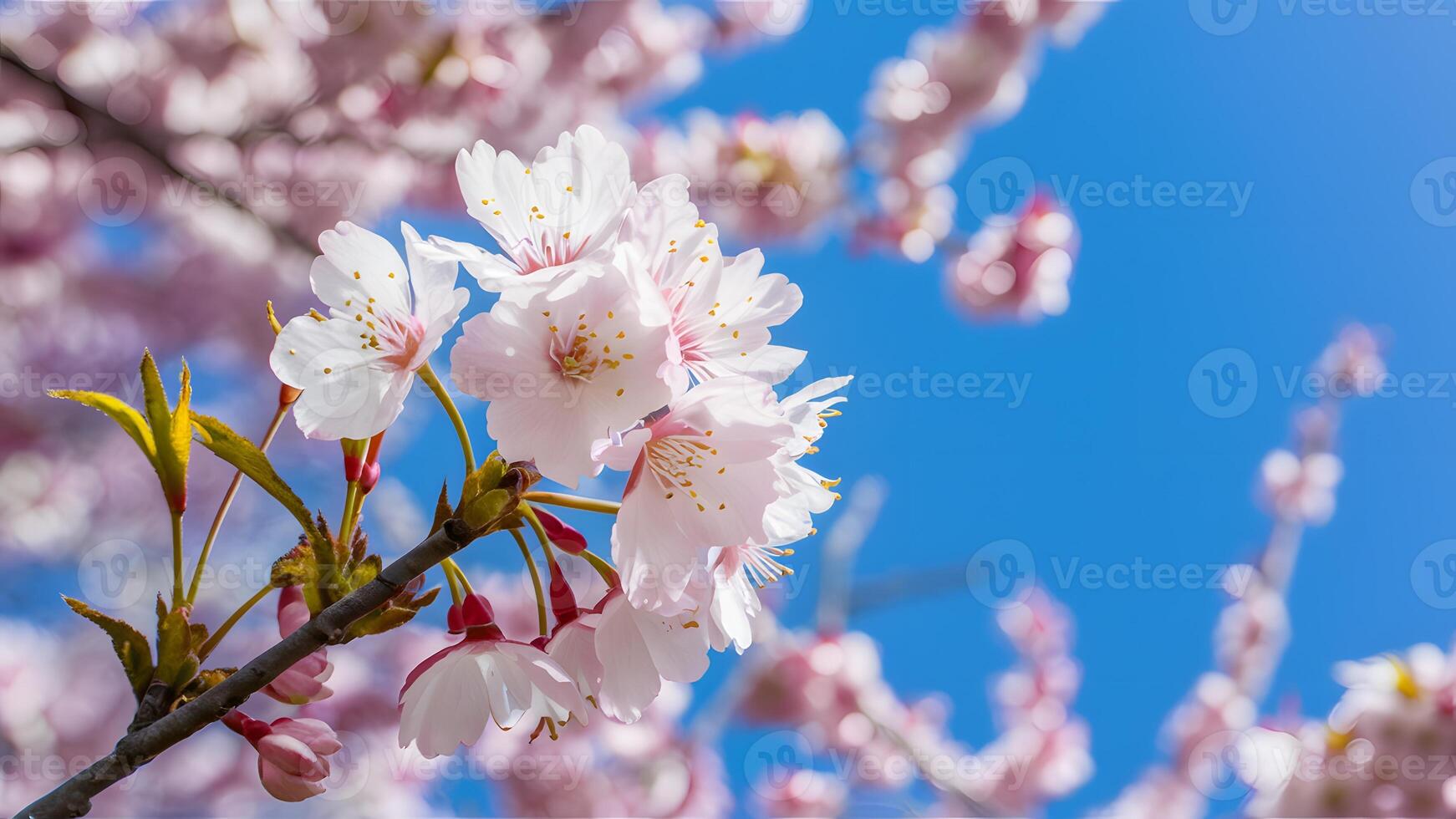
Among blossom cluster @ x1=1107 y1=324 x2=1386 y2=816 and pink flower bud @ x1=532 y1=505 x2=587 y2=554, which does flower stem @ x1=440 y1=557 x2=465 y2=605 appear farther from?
blossom cluster @ x1=1107 y1=324 x2=1386 y2=816

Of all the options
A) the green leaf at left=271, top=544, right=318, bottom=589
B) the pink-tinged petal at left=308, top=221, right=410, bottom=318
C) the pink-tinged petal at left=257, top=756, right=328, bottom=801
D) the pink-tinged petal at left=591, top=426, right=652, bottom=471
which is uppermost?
the pink-tinged petal at left=308, top=221, right=410, bottom=318

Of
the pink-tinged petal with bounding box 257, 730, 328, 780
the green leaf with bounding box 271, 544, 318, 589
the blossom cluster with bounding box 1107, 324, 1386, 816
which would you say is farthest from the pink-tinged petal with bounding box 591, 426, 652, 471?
the blossom cluster with bounding box 1107, 324, 1386, 816

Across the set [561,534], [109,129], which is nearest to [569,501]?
[561,534]

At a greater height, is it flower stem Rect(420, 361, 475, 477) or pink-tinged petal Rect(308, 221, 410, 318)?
pink-tinged petal Rect(308, 221, 410, 318)

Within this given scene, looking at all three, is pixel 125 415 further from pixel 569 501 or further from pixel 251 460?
pixel 569 501

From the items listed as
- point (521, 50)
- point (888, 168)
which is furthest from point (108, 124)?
point (888, 168)

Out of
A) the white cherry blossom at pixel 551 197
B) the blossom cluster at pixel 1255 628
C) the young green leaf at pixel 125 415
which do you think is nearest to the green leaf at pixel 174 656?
the young green leaf at pixel 125 415
